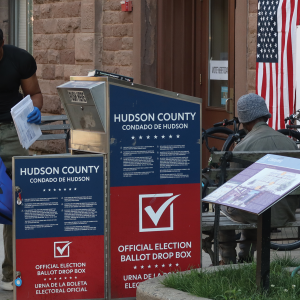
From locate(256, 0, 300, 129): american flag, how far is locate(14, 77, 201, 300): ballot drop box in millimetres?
3330

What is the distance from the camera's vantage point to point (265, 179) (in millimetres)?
3498

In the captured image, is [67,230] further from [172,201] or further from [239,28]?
[239,28]

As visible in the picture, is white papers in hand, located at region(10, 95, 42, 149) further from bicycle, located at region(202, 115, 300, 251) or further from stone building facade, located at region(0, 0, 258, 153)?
stone building facade, located at region(0, 0, 258, 153)

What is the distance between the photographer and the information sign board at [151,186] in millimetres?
4223

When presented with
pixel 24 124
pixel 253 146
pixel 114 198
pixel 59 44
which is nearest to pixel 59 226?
pixel 114 198

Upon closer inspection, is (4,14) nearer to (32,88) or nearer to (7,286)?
(32,88)

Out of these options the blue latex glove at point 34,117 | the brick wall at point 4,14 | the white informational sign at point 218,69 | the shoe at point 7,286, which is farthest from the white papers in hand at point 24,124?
the brick wall at point 4,14

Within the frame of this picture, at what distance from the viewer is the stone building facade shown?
980cm

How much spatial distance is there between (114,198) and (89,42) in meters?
6.57

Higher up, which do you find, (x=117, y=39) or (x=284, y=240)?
(x=117, y=39)

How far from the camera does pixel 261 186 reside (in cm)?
344

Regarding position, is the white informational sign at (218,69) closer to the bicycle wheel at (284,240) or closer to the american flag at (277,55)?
the american flag at (277,55)

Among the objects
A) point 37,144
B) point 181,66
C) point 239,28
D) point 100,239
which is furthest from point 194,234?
point 37,144

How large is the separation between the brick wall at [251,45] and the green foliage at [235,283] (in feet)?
13.5
